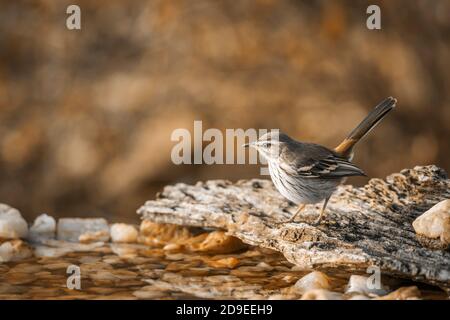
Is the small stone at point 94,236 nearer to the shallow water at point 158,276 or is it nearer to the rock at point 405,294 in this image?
the shallow water at point 158,276

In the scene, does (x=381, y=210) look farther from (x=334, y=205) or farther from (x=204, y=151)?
(x=204, y=151)

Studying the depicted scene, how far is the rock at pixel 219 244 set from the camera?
13.0 ft

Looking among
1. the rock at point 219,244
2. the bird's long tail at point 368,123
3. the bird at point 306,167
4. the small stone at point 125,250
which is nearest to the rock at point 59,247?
the small stone at point 125,250

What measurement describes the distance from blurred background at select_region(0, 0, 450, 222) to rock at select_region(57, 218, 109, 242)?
0.89 m

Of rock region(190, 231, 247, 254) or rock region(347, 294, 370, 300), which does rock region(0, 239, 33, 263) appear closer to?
rock region(190, 231, 247, 254)

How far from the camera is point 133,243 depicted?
427cm

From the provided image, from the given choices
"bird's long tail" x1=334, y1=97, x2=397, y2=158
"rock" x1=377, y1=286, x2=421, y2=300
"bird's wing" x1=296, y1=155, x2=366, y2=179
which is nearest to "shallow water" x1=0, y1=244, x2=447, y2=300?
"rock" x1=377, y1=286, x2=421, y2=300

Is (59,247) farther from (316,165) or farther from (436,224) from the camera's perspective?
(436,224)

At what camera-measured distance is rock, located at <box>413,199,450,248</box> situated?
321cm

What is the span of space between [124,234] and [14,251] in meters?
0.71

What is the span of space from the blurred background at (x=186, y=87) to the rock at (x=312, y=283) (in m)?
2.28

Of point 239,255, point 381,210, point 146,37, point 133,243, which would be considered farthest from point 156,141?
point 381,210

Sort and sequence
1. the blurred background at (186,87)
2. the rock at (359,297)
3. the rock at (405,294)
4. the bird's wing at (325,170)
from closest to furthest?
the rock at (405,294), the rock at (359,297), the bird's wing at (325,170), the blurred background at (186,87)

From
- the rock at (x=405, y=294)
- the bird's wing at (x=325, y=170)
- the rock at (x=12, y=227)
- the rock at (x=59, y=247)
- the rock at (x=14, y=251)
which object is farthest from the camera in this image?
the rock at (x=12, y=227)
